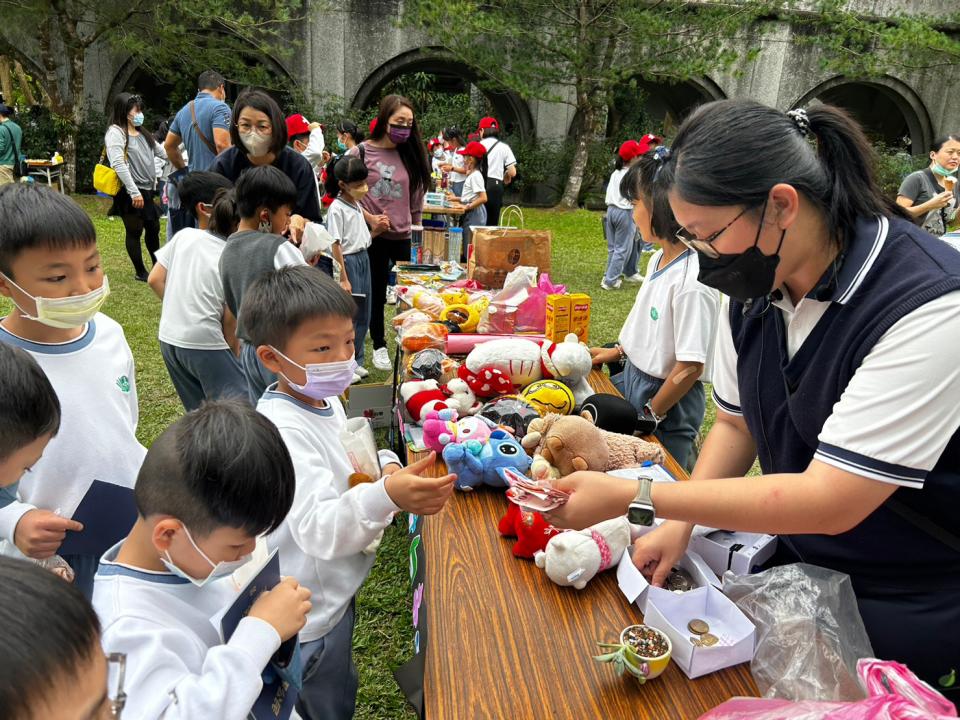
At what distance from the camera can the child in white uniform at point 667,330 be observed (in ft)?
7.82

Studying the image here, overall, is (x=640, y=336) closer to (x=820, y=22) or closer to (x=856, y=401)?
(x=856, y=401)

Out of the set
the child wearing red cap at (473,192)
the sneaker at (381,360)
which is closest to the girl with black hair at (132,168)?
the sneaker at (381,360)

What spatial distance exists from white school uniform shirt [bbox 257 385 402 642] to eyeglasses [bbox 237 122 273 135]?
242 centimetres

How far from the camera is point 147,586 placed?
44.5 inches

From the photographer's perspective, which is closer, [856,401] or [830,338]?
[856,401]

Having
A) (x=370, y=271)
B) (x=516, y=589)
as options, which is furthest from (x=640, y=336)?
(x=370, y=271)

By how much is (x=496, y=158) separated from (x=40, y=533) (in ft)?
28.5

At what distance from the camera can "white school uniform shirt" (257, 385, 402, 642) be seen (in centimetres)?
144

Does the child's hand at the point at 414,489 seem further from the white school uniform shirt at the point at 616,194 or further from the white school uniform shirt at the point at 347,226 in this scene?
the white school uniform shirt at the point at 616,194

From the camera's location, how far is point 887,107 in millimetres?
19812

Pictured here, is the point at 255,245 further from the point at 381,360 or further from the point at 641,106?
the point at 641,106

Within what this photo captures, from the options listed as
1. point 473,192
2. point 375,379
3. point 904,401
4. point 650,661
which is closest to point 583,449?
point 650,661

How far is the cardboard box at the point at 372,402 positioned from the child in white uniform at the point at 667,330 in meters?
1.64

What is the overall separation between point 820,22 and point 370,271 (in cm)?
1473
